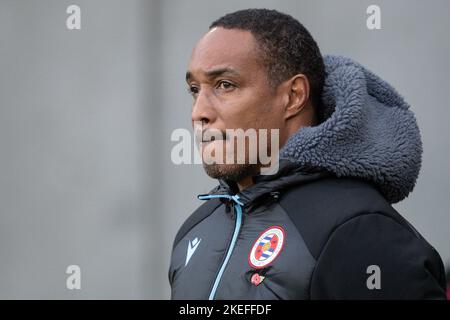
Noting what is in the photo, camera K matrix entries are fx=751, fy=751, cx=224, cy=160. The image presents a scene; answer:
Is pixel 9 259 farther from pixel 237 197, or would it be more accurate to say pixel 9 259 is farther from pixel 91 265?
pixel 237 197

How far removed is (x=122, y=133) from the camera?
13.0 ft

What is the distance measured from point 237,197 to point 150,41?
217 cm

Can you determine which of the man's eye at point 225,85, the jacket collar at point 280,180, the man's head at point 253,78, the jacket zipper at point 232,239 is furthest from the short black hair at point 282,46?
the jacket zipper at point 232,239

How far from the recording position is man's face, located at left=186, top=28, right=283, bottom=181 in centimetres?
192

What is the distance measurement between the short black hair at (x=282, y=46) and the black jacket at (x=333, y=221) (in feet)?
0.14

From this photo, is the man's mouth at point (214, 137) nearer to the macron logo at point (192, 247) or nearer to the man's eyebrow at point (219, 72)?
the man's eyebrow at point (219, 72)

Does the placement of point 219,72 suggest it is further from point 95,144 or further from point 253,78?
point 95,144

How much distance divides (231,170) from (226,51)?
0.31 metres

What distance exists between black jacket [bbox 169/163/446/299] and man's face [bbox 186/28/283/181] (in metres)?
0.13

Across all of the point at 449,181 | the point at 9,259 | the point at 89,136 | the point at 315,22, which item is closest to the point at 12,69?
the point at 89,136

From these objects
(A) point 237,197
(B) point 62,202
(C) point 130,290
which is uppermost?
(A) point 237,197

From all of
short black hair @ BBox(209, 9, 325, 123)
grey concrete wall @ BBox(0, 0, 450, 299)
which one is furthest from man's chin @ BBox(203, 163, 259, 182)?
grey concrete wall @ BBox(0, 0, 450, 299)
